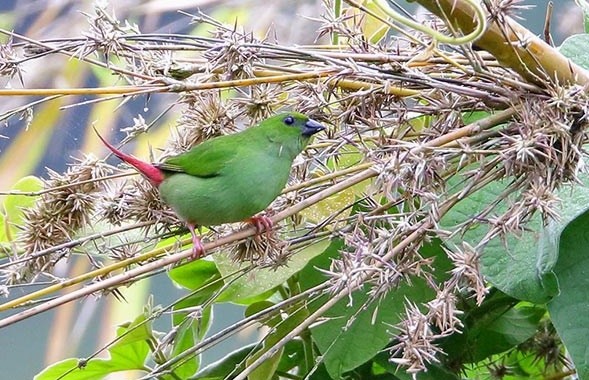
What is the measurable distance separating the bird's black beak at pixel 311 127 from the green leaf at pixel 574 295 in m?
0.19

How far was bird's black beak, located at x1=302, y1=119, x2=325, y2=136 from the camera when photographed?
659 millimetres

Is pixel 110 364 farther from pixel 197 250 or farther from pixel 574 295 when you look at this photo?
pixel 574 295

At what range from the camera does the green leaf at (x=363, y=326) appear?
2.08ft

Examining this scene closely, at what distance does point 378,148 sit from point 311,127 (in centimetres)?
18

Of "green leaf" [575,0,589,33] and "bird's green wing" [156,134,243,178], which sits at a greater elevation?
"bird's green wing" [156,134,243,178]

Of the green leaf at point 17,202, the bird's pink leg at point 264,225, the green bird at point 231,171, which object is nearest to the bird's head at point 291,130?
the green bird at point 231,171

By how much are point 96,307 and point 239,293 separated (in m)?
0.52

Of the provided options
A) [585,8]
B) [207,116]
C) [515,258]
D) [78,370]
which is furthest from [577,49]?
[78,370]

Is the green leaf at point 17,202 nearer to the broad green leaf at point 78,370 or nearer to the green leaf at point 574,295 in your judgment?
the broad green leaf at point 78,370

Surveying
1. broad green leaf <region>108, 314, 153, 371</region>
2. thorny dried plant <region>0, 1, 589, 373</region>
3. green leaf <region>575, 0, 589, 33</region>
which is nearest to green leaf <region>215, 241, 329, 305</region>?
thorny dried plant <region>0, 1, 589, 373</region>

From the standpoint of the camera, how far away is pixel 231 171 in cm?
79

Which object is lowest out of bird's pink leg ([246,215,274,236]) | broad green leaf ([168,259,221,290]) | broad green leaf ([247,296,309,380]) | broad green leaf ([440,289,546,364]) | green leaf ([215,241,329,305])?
broad green leaf ([440,289,546,364])

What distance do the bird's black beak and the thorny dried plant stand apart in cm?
2

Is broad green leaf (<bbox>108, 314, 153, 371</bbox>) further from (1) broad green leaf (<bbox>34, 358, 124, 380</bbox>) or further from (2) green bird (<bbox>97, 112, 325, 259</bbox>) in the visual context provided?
(2) green bird (<bbox>97, 112, 325, 259</bbox>)
